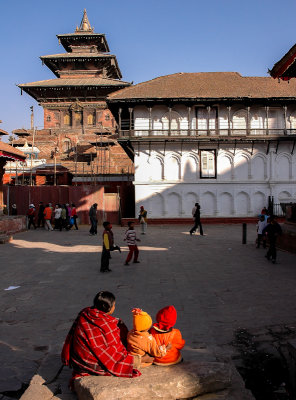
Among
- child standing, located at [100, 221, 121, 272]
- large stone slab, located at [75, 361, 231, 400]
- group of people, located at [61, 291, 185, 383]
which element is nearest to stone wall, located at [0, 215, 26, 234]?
child standing, located at [100, 221, 121, 272]

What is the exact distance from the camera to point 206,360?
4.09 metres

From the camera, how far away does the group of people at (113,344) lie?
3.63 m

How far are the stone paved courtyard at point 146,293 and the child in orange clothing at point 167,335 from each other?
0.99 metres

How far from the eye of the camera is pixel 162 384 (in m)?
3.39

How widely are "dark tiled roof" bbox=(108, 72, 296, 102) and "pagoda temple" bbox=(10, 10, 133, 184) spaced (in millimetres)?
11766

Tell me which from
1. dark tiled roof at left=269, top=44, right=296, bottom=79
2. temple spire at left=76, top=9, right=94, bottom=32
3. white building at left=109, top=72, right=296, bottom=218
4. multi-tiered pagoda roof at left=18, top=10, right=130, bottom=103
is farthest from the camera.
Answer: temple spire at left=76, top=9, right=94, bottom=32

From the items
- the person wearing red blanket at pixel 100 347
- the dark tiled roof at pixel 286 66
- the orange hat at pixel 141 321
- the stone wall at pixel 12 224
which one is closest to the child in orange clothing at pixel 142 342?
the orange hat at pixel 141 321

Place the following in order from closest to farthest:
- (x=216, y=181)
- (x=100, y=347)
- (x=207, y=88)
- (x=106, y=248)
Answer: (x=100, y=347) → (x=106, y=248) → (x=216, y=181) → (x=207, y=88)

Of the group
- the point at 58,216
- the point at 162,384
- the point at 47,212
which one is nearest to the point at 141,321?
the point at 162,384

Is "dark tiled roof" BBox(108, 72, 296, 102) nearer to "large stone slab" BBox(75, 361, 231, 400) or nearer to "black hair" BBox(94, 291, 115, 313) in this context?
"black hair" BBox(94, 291, 115, 313)

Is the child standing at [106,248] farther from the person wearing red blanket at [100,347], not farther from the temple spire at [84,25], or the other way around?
the temple spire at [84,25]

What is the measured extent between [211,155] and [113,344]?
25439mm

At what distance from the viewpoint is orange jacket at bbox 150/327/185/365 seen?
12.6ft

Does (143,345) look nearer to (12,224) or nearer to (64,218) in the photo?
(12,224)
